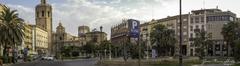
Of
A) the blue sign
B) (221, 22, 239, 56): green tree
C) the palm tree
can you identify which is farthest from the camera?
(221, 22, 239, 56): green tree

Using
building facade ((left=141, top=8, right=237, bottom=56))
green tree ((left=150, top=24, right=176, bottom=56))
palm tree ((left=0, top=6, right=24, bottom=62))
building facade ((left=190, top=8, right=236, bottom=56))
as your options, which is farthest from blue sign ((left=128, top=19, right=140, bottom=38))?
building facade ((left=190, top=8, right=236, bottom=56))

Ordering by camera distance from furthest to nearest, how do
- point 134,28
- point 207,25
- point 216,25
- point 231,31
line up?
point 207,25 < point 216,25 < point 231,31 < point 134,28

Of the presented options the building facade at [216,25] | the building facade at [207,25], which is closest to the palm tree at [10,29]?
the building facade at [207,25]

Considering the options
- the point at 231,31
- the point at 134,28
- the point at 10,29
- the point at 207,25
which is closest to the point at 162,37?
the point at 207,25

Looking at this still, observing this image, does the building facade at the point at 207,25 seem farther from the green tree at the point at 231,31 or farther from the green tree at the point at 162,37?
the green tree at the point at 231,31

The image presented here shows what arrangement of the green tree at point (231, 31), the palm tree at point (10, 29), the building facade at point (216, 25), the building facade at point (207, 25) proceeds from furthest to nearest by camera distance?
the building facade at point (207, 25) < the building facade at point (216, 25) < the green tree at point (231, 31) < the palm tree at point (10, 29)

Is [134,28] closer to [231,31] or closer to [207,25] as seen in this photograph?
[231,31]

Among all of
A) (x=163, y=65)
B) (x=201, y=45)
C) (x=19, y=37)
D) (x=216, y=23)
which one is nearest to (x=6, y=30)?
(x=19, y=37)

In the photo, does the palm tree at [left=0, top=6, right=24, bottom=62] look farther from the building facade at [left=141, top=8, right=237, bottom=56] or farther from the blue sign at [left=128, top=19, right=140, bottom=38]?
the building facade at [left=141, top=8, right=237, bottom=56]

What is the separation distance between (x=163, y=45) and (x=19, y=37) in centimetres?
6048

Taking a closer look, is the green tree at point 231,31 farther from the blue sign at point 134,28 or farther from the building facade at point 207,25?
the blue sign at point 134,28

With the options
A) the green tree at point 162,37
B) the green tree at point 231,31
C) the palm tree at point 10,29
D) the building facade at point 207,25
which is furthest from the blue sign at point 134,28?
the building facade at point 207,25

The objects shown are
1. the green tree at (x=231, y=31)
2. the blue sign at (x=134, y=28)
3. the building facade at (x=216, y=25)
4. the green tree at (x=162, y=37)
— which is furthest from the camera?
the building facade at (x=216, y=25)

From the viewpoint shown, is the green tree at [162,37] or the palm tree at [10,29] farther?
the green tree at [162,37]
